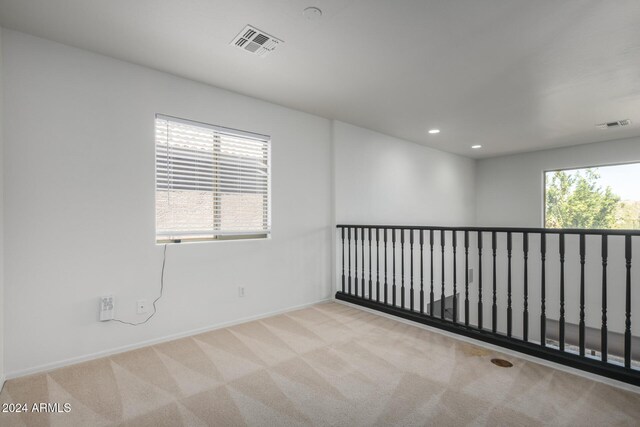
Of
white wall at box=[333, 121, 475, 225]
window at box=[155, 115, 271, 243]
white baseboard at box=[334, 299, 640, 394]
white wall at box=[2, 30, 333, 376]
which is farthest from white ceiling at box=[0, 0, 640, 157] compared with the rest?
white baseboard at box=[334, 299, 640, 394]

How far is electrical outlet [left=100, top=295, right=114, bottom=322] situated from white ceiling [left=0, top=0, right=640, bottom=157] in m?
1.99

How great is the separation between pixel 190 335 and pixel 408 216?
13.0ft

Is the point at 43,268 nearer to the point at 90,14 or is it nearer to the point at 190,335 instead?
the point at 190,335

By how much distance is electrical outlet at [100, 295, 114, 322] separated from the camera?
8.00ft

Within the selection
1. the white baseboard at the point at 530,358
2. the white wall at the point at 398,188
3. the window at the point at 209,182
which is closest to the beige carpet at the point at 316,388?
the white baseboard at the point at 530,358

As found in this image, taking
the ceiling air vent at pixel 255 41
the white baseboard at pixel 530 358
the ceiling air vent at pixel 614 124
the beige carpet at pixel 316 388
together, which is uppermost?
the ceiling air vent at pixel 255 41

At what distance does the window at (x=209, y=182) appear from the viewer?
9.31 feet

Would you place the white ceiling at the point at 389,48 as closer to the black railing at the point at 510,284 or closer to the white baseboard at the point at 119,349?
the black railing at the point at 510,284

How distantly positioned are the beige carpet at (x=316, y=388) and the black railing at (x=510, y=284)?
0.71 feet

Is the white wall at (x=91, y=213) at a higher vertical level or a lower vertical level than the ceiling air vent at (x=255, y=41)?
lower

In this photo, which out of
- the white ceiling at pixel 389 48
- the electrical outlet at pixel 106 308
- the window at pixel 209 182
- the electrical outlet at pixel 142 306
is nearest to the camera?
the white ceiling at pixel 389 48

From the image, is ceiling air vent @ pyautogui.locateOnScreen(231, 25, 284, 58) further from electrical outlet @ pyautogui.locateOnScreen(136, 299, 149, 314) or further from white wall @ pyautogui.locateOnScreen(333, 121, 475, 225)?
electrical outlet @ pyautogui.locateOnScreen(136, 299, 149, 314)

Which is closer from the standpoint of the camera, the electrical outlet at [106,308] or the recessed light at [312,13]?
the recessed light at [312,13]

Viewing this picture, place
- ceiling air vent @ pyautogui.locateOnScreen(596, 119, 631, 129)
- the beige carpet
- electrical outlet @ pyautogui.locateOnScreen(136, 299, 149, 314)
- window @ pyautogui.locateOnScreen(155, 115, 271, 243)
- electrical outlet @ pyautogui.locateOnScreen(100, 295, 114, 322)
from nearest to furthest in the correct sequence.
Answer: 1. the beige carpet
2. electrical outlet @ pyautogui.locateOnScreen(100, 295, 114, 322)
3. electrical outlet @ pyautogui.locateOnScreen(136, 299, 149, 314)
4. window @ pyautogui.locateOnScreen(155, 115, 271, 243)
5. ceiling air vent @ pyautogui.locateOnScreen(596, 119, 631, 129)
